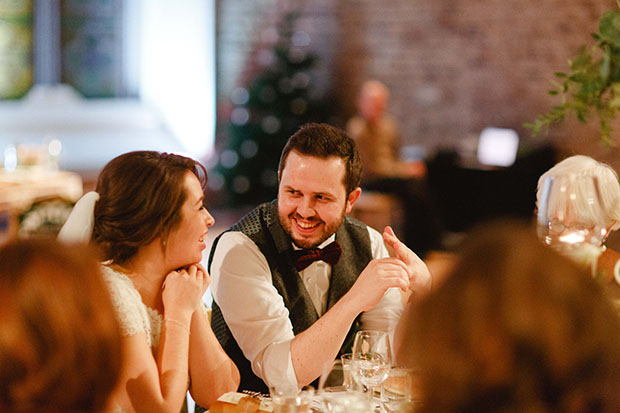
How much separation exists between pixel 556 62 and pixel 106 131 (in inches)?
193

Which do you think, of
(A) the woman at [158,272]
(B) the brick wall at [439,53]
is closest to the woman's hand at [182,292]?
(A) the woman at [158,272]

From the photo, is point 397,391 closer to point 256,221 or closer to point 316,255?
point 316,255

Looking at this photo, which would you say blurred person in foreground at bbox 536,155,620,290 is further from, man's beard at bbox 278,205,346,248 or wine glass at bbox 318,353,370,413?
wine glass at bbox 318,353,370,413

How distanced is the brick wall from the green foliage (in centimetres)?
417

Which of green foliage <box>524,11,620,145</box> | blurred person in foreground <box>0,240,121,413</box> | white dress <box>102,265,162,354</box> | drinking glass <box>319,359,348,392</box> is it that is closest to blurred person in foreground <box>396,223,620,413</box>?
blurred person in foreground <box>0,240,121,413</box>

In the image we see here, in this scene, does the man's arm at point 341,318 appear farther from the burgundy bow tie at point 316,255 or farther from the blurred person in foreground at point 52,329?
the blurred person in foreground at point 52,329

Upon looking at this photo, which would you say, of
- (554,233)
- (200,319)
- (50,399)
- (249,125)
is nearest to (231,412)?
(200,319)

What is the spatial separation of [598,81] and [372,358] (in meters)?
1.19

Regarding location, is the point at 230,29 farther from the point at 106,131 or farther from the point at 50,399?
the point at 50,399

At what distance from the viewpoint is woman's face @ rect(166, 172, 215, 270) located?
1925 mm

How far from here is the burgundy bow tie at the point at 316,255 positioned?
7.47ft

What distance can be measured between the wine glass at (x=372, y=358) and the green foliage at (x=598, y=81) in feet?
3.27

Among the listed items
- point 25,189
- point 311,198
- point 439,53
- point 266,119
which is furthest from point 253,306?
point 439,53

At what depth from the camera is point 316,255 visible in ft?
7.50
